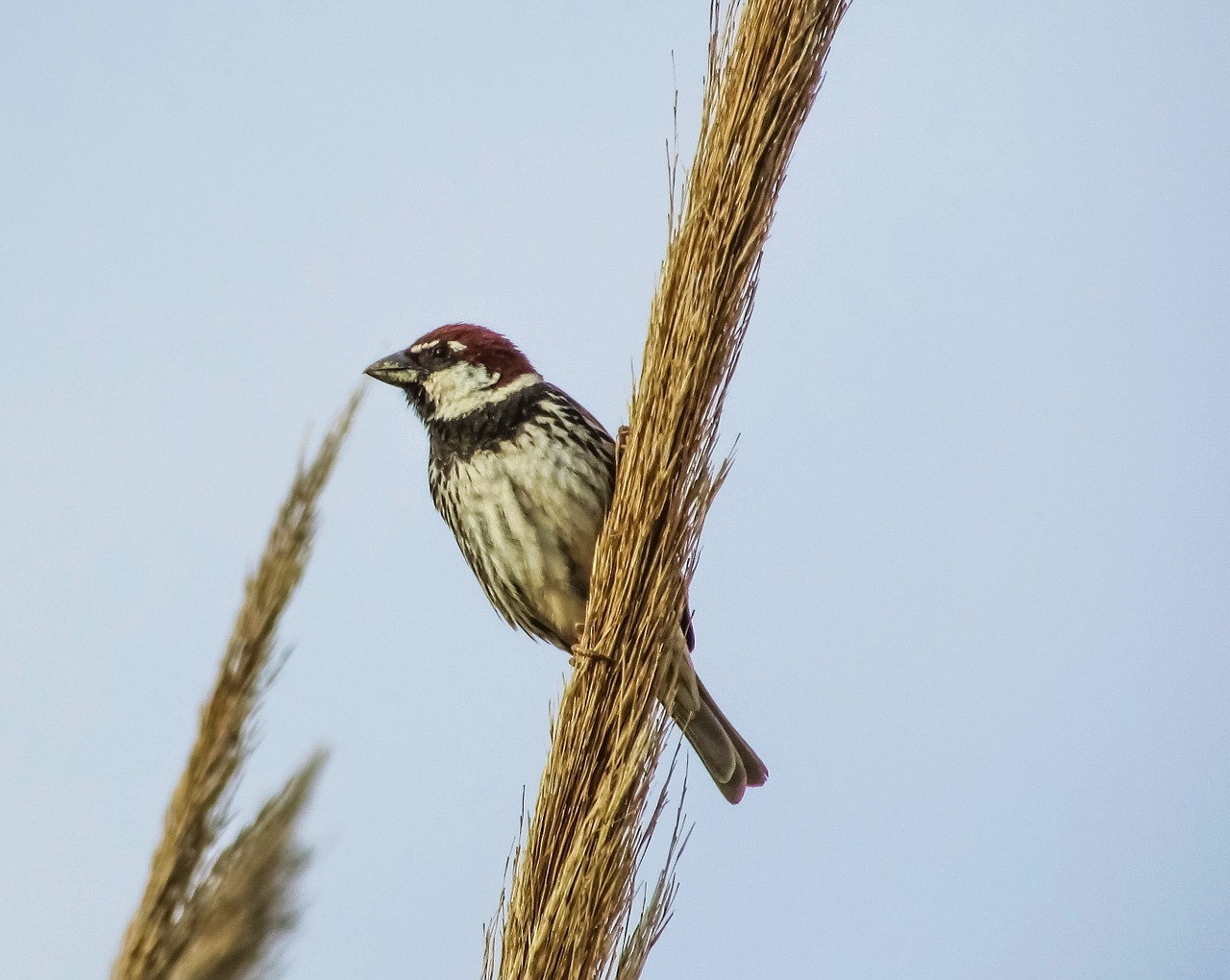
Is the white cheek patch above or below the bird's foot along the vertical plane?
above

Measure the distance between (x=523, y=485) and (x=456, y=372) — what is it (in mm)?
577

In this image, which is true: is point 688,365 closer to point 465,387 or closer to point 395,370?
point 465,387

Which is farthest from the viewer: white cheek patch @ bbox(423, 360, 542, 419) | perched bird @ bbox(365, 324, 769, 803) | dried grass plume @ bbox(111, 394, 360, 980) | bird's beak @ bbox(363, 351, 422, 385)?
bird's beak @ bbox(363, 351, 422, 385)

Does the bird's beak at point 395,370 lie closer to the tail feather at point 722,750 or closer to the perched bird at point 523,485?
the perched bird at point 523,485

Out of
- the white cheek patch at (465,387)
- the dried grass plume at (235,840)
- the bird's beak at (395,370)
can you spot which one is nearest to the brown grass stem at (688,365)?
the dried grass plume at (235,840)

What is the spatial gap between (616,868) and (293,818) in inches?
29.7

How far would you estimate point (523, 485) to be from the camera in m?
3.04

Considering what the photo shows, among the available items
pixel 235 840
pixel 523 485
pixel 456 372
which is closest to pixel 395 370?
pixel 456 372

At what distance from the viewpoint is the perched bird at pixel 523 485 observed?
9.94ft

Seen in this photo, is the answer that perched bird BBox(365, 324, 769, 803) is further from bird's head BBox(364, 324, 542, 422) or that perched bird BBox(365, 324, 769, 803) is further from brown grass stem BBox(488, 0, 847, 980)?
brown grass stem BBox(488, 0, 847, 980)

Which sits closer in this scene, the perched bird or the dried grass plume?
the dried grass plume

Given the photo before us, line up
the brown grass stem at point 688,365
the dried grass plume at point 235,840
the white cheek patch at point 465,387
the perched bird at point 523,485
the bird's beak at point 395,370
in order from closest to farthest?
1. the dried grass plume at point 235,840
2. the brown grass stem at point 688,365
3. the perched bird at point 523,485
4. the white cheek patch at point 465,387
5. the bird's beak at point 395,370

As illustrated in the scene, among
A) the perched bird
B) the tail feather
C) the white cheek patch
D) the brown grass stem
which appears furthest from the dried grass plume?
the tail feather

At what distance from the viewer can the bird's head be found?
338cm
